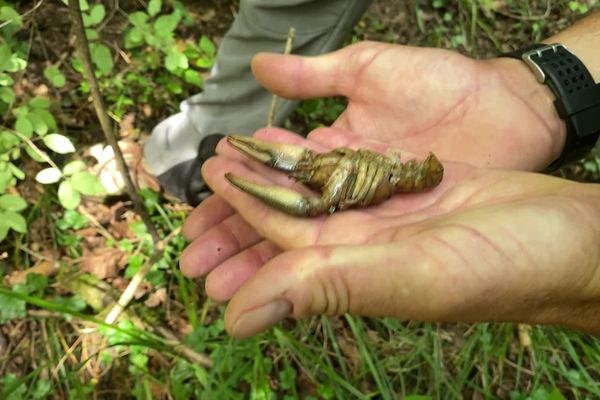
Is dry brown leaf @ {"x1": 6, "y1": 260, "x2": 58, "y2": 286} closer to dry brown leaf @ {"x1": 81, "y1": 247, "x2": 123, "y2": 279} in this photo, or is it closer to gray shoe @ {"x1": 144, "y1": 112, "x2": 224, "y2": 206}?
dry brown leaf @ {"x1": 81, "y1": 247, "x2": 123, "y2": 279}

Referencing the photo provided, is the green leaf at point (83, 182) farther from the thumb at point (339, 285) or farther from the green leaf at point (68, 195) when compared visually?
the thumb at point (339, 285)

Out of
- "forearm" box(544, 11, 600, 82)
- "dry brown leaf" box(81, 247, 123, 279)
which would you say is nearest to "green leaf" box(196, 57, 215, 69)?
"dry brown leaf" box(81, 247, 123, 279)

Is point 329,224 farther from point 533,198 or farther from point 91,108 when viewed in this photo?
point 91,108

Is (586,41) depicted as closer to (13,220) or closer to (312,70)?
(312,70)

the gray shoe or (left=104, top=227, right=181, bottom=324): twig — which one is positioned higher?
the gray shoe

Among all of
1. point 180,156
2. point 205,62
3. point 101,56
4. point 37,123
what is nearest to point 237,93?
point 180,156

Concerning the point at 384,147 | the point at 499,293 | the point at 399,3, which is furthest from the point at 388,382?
the point at 399,3
